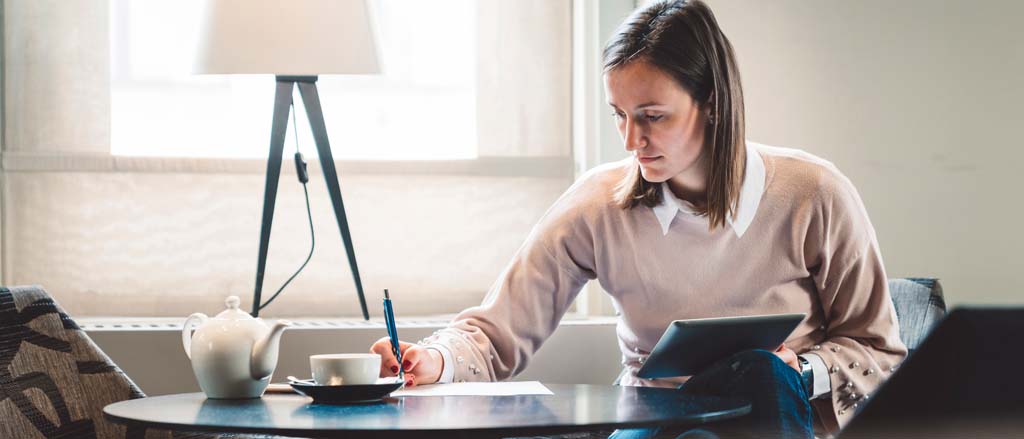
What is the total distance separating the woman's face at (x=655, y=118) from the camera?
1846mm

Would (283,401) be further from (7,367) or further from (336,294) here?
(336,294)

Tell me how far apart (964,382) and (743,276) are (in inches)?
51.3

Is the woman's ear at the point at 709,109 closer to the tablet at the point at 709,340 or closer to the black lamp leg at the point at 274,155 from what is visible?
the tablet at the point at 709,340

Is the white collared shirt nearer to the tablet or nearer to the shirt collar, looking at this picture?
the shirt collar

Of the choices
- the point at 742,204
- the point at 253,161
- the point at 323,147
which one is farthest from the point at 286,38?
the point at 742,204

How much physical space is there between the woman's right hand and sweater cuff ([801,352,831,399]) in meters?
0.62

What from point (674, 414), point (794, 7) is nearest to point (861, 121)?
point (794, 7)

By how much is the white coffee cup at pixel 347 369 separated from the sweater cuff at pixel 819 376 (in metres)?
0.75

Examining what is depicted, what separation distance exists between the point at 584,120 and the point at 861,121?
0.76 meters

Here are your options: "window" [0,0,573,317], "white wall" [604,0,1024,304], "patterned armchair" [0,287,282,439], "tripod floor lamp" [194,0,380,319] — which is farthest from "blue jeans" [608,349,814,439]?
"window" [0,0,573,317]

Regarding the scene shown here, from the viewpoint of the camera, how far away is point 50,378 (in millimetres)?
1864

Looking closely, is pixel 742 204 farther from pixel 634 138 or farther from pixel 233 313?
pixel 233 313

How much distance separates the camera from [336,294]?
316 centimetres

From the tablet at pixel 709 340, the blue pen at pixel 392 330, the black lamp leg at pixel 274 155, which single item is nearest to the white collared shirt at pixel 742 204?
the tablet at pixel 709 340
